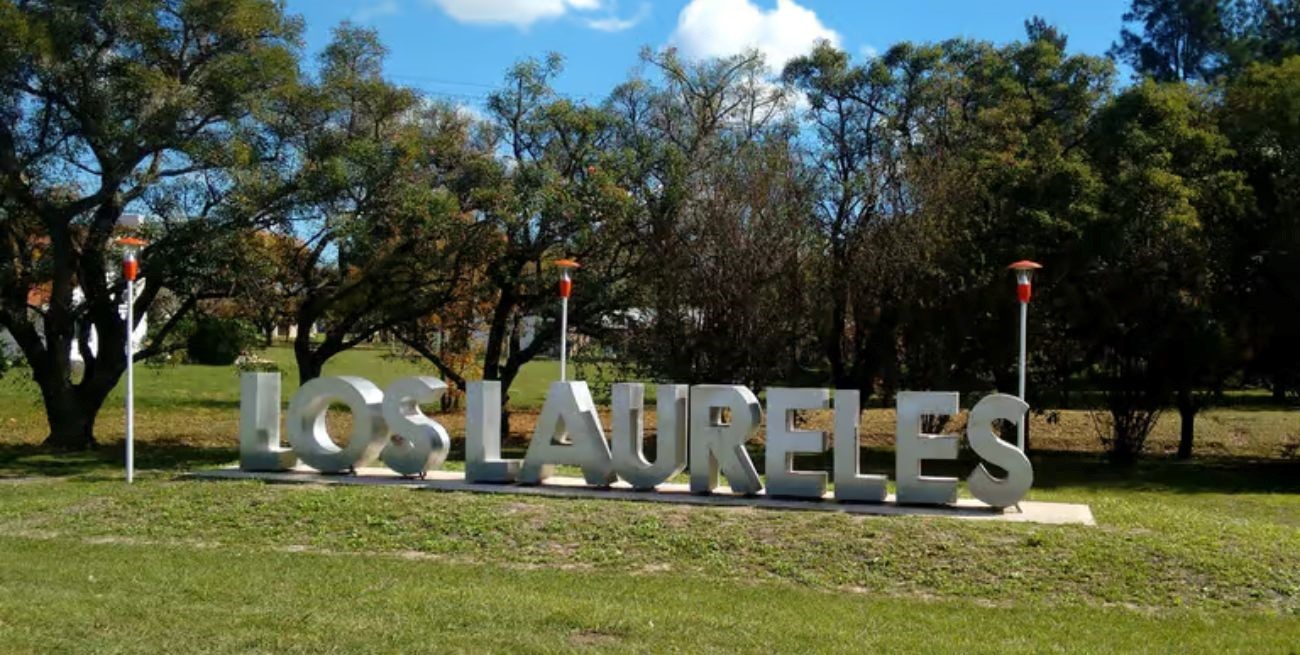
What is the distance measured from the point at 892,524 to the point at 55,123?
17.1m

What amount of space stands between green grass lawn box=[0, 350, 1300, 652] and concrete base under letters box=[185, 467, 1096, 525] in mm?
549

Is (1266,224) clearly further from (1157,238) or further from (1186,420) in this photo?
(1186,420)

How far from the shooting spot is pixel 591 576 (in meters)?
10.2

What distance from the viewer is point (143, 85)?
64.8 feet

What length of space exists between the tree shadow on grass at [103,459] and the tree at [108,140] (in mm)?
902

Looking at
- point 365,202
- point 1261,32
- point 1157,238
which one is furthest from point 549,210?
point 1261,32

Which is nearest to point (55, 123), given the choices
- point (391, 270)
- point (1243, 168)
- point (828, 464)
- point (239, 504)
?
point (391, 270)

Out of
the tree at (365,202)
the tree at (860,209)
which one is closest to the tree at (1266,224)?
the tree at (860,209)

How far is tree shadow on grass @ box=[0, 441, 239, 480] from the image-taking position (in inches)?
728

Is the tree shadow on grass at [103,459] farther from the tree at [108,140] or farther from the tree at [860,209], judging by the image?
the tree at [860,209]

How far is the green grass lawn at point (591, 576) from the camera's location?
26.4ft

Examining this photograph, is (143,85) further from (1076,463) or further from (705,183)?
(1076,463)

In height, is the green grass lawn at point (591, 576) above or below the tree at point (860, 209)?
below

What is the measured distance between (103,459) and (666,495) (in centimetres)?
1189
